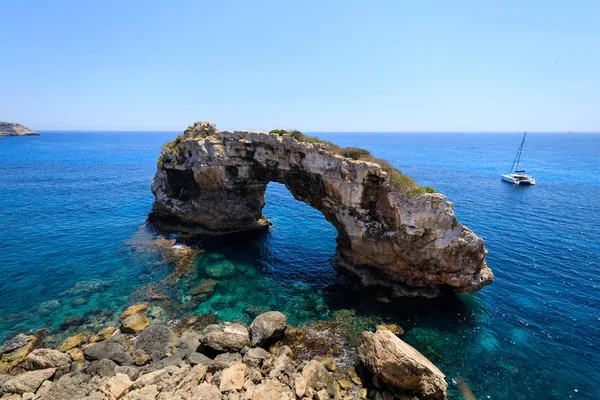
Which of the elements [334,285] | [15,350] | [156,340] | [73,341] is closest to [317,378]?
[156,340]

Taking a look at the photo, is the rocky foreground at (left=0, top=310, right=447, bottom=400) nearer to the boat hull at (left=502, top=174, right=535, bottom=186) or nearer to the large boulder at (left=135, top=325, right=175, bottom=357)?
the large boulder at (left=135, top=325, right=175, bottom=357)

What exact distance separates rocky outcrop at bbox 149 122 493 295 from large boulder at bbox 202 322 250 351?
475 inches

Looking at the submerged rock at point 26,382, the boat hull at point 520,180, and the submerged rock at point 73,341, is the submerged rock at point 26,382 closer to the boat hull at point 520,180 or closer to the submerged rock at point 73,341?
the submerged rock at point 73,341

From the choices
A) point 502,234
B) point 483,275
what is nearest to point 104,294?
point 483,275

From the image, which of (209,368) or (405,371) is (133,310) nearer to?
(209,368)

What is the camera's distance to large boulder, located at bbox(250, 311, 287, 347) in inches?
774

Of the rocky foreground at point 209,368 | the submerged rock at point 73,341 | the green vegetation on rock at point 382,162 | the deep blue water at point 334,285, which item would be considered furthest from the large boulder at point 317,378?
the submerged rock at point 73,341

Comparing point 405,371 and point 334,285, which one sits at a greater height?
point 405,371

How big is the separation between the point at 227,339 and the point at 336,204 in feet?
49.4

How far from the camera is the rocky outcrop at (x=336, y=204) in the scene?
23953 millimetres

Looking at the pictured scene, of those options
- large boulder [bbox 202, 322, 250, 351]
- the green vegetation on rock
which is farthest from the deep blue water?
the green vegetation on rock

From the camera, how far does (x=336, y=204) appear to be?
28.8 meters

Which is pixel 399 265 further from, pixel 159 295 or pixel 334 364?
pixel 159 295

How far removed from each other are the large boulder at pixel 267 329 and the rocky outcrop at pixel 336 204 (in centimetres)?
975
